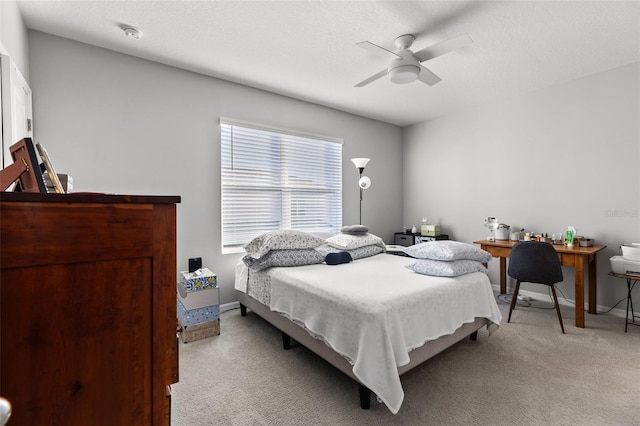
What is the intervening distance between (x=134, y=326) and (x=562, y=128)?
4.56 m

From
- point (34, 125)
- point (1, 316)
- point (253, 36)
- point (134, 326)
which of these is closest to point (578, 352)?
point (134, 326)

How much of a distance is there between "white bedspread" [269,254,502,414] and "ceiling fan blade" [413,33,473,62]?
1.69 meters

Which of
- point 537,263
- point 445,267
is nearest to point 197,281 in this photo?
point 445,267

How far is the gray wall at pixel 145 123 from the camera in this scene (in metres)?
2.49

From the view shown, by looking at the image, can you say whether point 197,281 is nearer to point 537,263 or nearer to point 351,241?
point 351,241

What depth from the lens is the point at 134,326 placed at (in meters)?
0.80

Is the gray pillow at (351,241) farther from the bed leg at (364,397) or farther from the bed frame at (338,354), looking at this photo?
the bed leg at (364,397)

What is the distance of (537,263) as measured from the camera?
9.39ft

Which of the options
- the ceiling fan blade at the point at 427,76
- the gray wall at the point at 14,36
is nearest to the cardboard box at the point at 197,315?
the gray wall at the point at 14,36

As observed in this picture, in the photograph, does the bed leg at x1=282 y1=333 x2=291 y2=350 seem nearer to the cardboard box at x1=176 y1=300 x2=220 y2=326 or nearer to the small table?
the cardboard box at x1=176 y1=300 x2=220 y2=326

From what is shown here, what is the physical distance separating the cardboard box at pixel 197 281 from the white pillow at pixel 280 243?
0.43 m

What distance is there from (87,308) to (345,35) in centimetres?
257

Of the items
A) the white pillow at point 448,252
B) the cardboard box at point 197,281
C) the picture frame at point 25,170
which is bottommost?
the cardboard box at point 197,281

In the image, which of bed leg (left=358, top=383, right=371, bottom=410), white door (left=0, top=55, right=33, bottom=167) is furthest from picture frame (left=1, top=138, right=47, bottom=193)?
bed leg (left=358, top=383, right=371, bottom=410)
